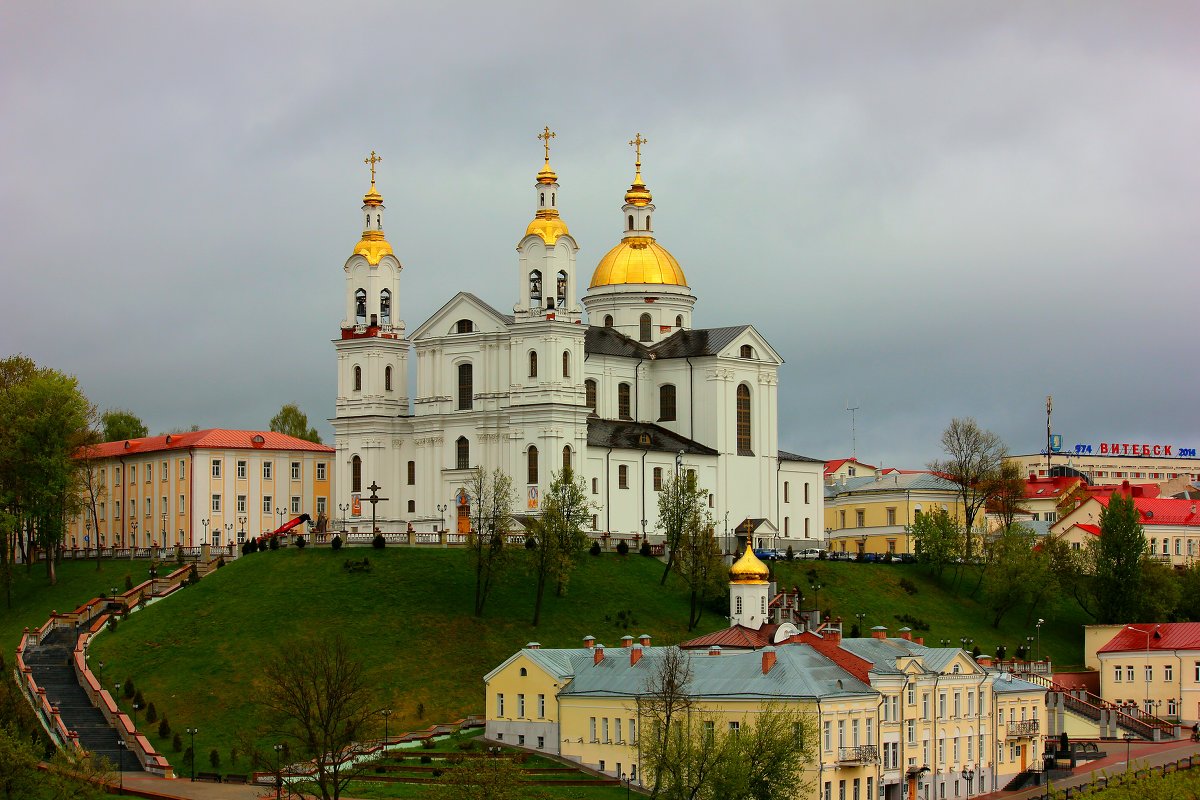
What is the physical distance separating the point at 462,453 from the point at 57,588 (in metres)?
19.5

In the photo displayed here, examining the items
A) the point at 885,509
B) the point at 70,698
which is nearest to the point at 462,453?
the point at 70,698

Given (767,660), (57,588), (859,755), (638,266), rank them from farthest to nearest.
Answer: (638,266) → (57,588) → (767,660) → (859,755)

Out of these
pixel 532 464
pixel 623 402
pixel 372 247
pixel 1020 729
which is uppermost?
pixel 372 247

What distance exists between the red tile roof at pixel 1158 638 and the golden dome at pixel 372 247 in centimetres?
3823

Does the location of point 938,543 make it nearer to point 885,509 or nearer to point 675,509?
point 675,509

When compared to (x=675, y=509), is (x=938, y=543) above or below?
below

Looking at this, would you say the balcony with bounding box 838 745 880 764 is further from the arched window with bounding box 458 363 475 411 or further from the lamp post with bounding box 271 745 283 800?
the arched window with bounding box 458 363 475 411

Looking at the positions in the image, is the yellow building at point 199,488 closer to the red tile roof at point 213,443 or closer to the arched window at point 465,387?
the red tile roof at point 213,443

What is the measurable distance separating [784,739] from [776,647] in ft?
27.6

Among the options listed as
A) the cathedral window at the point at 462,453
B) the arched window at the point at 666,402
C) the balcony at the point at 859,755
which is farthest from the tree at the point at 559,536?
the balcony at the point at 859,755

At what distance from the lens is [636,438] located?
4097 inches

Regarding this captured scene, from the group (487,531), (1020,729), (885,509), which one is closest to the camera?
(1020,729)

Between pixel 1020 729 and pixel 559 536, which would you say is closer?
pixel 1020 729

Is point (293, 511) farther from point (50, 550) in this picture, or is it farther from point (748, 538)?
point (748, 538)
